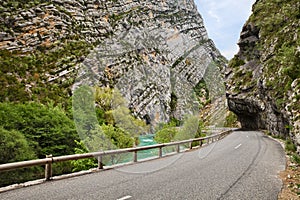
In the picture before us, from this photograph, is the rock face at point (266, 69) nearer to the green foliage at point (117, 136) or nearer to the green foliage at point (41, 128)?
the green foliage at point (117, 136)

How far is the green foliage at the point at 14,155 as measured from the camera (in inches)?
602

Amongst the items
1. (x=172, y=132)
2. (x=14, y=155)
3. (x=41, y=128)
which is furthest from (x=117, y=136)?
(x=41, y=128)

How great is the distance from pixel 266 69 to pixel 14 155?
25.2 meters

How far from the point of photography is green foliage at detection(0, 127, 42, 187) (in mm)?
15281

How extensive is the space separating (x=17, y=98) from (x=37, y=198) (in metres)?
28.6

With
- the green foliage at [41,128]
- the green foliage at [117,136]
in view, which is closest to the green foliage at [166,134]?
the green foliage at [117,136]

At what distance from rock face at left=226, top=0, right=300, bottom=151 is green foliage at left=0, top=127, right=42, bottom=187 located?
15.9 metres

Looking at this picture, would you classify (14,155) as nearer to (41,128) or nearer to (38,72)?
(41,128)

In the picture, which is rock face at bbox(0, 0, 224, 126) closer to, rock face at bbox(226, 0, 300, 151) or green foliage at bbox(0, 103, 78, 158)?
rock face at bbox(226, 0, 300, 151)

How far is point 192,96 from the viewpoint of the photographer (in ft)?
35.8

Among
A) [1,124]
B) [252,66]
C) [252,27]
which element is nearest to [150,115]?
[1,124]

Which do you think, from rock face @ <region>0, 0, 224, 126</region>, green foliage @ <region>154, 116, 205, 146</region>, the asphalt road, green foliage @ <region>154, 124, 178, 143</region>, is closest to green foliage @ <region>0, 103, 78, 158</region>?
rock face @ <region>0, 0, 224, 126</region>

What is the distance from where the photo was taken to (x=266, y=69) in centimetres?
2691

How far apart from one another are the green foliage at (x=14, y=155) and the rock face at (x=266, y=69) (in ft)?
52.1
